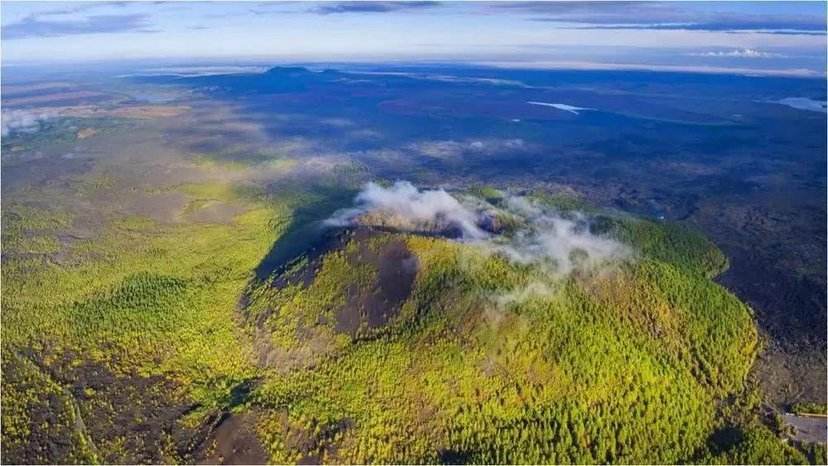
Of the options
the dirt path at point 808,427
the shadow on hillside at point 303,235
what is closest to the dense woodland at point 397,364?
the dirt path at point 808,427

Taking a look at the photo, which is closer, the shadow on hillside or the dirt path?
the dirt path

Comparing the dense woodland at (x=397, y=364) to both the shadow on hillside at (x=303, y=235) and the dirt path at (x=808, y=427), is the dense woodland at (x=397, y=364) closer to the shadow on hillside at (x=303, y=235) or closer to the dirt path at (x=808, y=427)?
the dirt path at (x=808, y=427)

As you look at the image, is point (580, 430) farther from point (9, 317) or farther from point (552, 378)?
point (9, 317)

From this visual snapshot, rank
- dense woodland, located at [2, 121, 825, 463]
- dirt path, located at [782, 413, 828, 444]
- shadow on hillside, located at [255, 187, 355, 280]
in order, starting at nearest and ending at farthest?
dense woodland, located at [2, 121, 825, 463] → dirt path, located at [782, 413, 828, 444] → shadow on hillside, located at [255, 187, 355, 280]

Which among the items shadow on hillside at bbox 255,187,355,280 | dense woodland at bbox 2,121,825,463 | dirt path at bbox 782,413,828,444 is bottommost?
dirt path at bbox 782,413,828,444

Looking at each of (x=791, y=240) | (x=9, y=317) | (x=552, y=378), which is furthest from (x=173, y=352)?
(x=791, y=240)

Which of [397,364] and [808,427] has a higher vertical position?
[397,364]

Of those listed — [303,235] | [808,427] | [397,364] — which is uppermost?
[303,235]

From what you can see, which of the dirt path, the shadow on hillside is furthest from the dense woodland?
the shadow on hillside

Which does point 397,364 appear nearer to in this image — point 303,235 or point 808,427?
point 303,235

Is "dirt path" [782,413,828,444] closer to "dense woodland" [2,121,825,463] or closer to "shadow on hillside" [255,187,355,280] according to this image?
"dense woodland" [2,121,825,463]

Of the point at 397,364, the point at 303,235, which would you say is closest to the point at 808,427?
the point at 397,364
